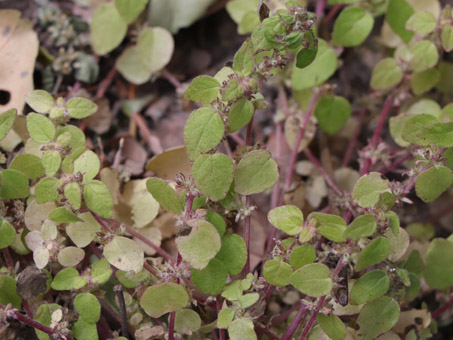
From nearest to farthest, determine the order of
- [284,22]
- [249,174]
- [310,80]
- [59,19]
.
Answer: [284,22] → [249,174] → [310,80] → [59,19]

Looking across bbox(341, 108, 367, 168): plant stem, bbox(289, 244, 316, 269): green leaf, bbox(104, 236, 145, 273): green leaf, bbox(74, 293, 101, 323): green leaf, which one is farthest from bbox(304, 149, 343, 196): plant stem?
bbox(74, 293, 101, 323): green leaf

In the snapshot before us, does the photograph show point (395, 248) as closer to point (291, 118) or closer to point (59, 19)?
point (291, 118)

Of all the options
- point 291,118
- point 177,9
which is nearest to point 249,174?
point 291,118

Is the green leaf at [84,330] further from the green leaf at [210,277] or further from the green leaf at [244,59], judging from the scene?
the green leaf at [244,59]

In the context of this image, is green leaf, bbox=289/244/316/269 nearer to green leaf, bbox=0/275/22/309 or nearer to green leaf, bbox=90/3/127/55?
green leaf, bbox=0/275/22/309

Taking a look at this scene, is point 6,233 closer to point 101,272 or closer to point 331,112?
point 101,272
